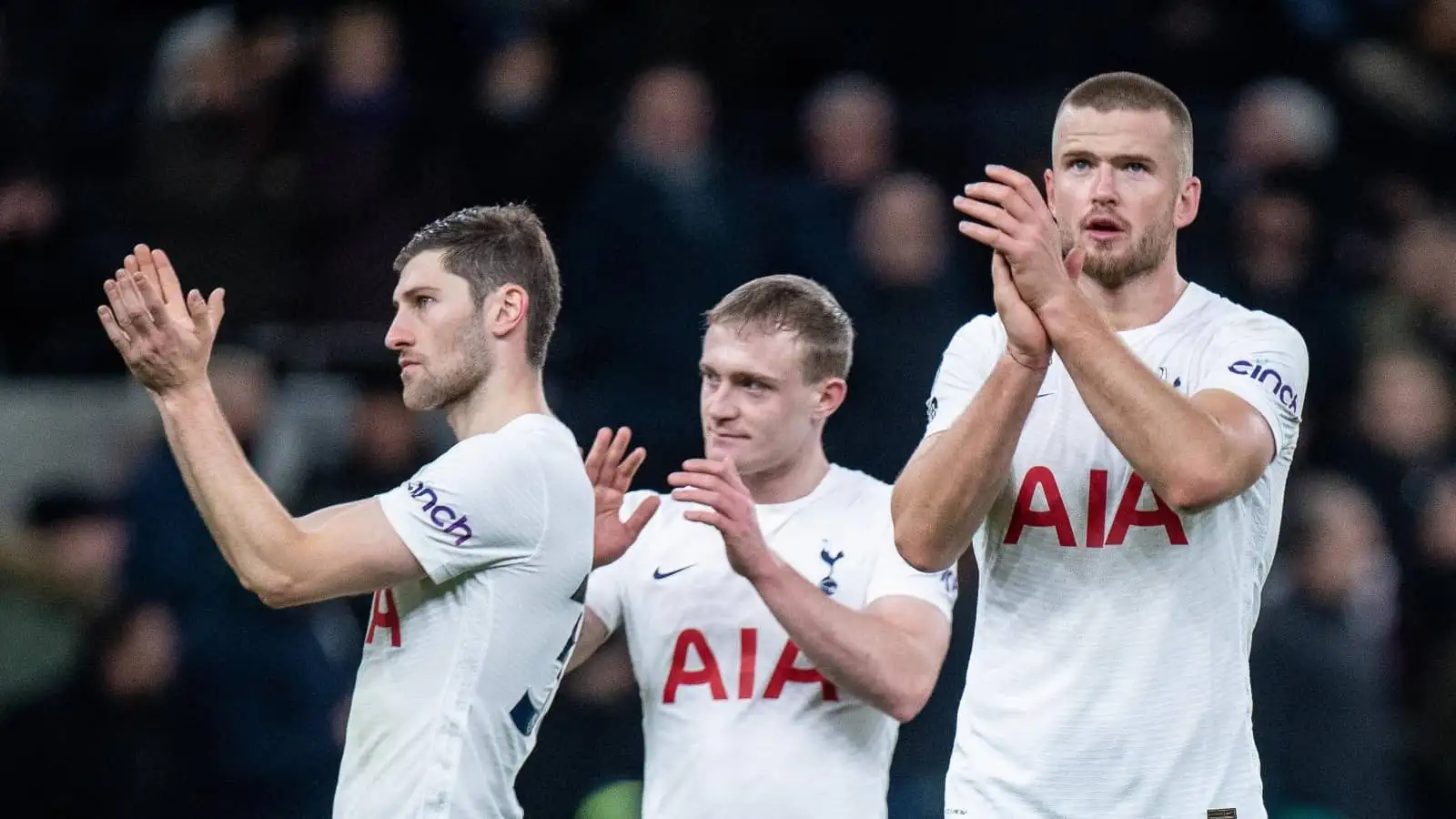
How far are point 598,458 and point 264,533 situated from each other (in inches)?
45.6

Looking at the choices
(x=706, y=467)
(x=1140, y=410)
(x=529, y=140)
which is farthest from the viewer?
(x=529, y=140)

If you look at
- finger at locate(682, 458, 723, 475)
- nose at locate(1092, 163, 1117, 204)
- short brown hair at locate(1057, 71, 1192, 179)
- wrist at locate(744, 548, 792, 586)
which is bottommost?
wrist at locate(744, 548, 792, 586)

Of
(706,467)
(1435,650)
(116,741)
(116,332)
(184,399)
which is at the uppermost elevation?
(116,332)

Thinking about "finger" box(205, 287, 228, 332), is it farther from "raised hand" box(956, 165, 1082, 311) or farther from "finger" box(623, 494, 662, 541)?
"raised hand" box(956, 165, 1082, 311)

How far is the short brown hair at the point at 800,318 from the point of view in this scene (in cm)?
444

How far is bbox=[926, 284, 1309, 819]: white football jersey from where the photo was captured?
3510 mm

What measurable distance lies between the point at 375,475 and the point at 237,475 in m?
3.07

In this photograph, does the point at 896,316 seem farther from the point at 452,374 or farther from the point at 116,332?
the point at 116,332

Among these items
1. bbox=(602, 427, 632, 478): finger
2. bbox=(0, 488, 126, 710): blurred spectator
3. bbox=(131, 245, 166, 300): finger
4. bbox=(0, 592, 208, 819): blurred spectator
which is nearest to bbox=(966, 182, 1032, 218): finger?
bbox=(602, 427, 632, 478): finger

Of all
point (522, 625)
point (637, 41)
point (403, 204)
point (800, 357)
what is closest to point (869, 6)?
point (637, 41)

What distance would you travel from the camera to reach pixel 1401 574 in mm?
6605

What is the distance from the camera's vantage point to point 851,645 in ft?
13.2

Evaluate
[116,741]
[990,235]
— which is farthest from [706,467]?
[116,741]

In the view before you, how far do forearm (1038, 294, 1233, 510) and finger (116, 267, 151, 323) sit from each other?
68.8 inches
